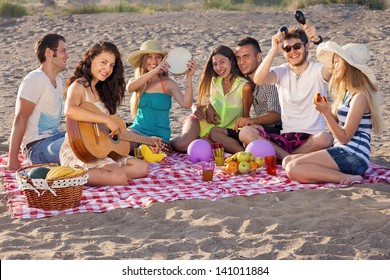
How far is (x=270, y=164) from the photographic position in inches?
259

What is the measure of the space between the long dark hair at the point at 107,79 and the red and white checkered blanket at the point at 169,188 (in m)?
0.67

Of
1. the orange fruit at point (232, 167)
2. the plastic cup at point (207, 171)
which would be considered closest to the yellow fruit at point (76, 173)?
the plastic cup at point (207, 171)

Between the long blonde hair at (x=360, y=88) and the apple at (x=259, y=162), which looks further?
the apple at (x=259, y=162)

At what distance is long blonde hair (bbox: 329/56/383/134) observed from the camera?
6.20 metres

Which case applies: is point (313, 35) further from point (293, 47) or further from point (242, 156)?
point (242, 156)

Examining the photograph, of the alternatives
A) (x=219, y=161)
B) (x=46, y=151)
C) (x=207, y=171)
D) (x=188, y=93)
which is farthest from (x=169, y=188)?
(x=188, y=93)

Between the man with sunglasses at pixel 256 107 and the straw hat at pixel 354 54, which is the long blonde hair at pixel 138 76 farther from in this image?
the straw hat at pixel 354 54

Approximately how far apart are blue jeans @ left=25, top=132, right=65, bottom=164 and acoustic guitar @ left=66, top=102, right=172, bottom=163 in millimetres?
459

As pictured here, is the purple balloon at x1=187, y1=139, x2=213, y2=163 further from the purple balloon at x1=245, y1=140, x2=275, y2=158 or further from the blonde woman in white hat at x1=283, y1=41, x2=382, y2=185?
the blonde woman in white hat at x1=283, y1=41, x2=382, y2=185

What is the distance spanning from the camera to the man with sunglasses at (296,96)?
22.3ft

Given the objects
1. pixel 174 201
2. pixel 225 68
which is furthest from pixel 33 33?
pixel 174 201

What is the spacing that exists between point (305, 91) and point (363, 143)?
83 centimetres

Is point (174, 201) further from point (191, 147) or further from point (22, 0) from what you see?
point (22, 0)
